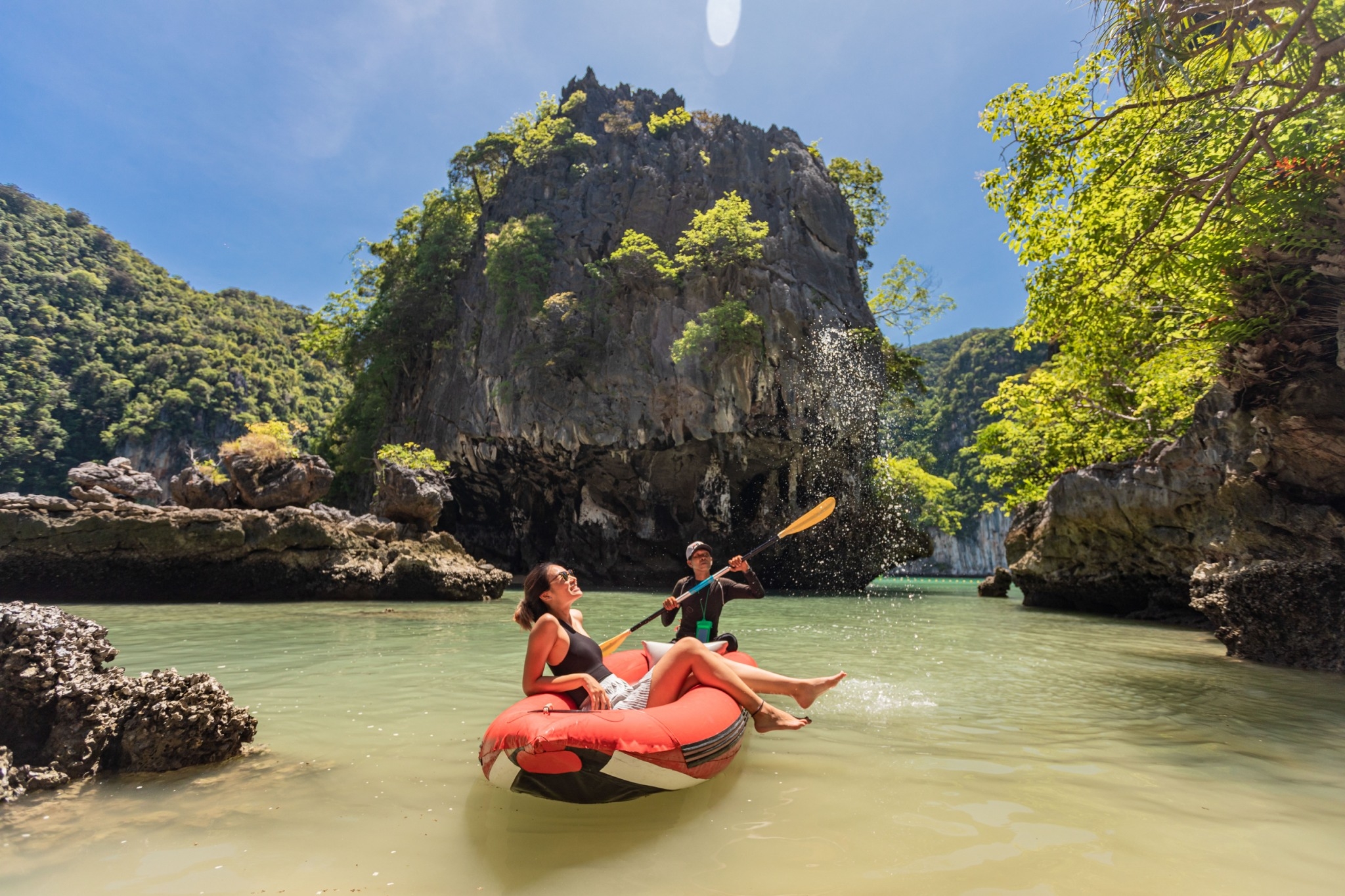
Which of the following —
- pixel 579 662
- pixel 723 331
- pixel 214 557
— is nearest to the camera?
pixel 579 662

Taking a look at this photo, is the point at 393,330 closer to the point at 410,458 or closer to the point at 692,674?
the point at 410,458

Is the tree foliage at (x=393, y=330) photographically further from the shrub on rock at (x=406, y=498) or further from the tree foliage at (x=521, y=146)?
the shrub on rock at (x=406, y=498)

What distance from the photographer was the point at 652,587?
22797mm

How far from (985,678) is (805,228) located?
1982cm

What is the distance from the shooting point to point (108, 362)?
45.9m

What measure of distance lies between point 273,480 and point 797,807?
16.3 meters

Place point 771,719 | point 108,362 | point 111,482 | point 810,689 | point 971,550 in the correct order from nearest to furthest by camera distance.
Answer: point 771,719
point 810,689
point 111,482
point 108,362
point 971,550

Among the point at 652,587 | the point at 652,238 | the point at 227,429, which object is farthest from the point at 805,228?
the point at 227,429

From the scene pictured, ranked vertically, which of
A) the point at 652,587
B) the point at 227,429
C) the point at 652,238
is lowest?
the point at 652,587

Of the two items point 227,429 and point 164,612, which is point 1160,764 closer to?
point 164,612

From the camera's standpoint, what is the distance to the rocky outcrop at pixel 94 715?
3252 mm

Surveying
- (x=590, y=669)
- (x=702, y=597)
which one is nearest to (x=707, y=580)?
(x=702, y=597)

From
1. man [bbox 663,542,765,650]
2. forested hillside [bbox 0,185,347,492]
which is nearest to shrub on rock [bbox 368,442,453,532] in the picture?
man [bbox 663,542,765,650]

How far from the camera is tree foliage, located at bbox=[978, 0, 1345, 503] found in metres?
4.58
